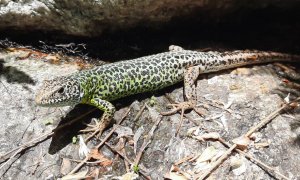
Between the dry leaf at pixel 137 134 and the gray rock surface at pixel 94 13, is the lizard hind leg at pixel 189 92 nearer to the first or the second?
the dry leaf at pixel 137 134

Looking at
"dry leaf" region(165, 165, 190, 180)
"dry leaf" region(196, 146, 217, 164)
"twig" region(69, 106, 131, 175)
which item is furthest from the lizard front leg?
"dry leaf" region(196, 146, 217, 164)

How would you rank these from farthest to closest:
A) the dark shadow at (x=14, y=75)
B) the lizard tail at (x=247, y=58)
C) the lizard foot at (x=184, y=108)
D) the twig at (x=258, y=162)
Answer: the lizard tail at (x=247, y=58) → the dark shadow at (x=14, y=75) → the lizard foot at (x=184, y=108) → the twig at (x=258, y=162)

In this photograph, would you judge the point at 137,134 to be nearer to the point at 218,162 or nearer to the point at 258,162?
the point at 218,162

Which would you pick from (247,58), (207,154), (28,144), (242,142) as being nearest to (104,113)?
(28,144)

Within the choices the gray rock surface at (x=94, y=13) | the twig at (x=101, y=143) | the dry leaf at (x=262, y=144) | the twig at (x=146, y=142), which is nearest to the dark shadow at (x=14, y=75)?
the gray rock surface at (x=94, y=13)

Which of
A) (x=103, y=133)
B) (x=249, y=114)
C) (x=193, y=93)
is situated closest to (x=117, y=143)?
(x=103, y=133)

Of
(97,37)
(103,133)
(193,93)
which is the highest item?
(97,37)

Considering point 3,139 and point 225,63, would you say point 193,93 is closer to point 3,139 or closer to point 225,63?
point 225,63
